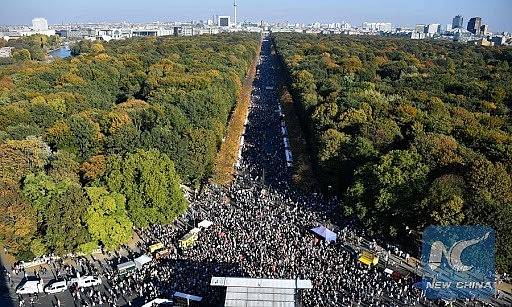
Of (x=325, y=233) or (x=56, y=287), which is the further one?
(x=325, y=233)

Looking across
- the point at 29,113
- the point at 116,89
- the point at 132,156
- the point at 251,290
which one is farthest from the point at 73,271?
the point at 116,89

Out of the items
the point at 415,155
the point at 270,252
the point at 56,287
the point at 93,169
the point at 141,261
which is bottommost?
the point at 56,287

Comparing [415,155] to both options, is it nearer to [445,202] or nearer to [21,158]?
[445,202]

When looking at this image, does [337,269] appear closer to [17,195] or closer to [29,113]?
[17,195]

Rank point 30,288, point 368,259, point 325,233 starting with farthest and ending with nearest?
point 325,233
point 368,259
point 30,288

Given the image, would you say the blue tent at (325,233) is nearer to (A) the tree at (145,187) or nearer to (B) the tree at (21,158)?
(A) the tree at (145,187)

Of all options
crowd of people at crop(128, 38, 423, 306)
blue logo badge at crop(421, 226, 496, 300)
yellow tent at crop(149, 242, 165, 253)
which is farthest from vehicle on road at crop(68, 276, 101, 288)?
blue logo badge at crop(421, 226, 496, 300)

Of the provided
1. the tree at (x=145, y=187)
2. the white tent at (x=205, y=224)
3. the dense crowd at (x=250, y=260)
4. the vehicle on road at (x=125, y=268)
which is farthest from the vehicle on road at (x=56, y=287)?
the white tent at (x=205, y=224)

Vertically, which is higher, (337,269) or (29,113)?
(29,113)

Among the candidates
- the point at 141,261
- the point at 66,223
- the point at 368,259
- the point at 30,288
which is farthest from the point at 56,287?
the point at 368,259
